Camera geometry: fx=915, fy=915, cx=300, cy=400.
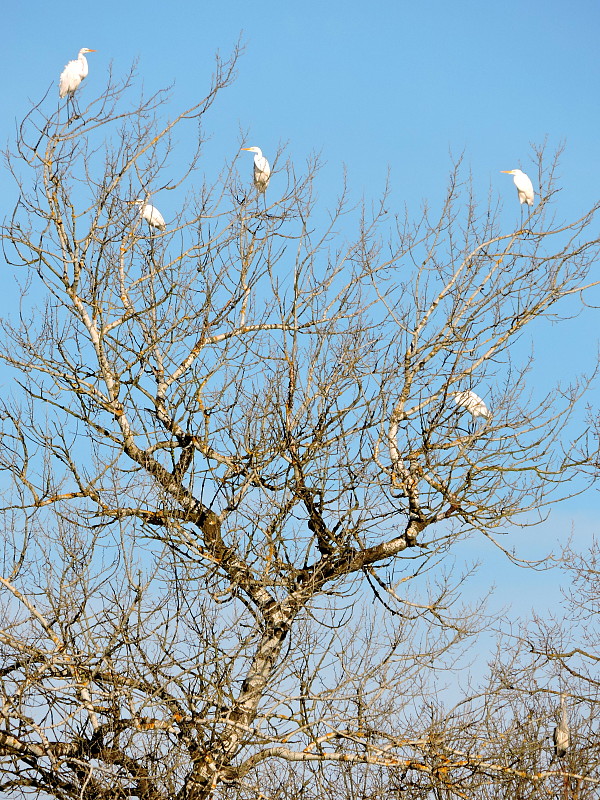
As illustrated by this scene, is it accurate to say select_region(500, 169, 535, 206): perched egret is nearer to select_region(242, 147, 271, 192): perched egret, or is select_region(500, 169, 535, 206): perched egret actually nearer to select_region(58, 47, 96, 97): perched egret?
select_region(242, 147, 271, 192): perched egret

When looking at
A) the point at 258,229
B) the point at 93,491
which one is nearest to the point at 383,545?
the point at 93,491

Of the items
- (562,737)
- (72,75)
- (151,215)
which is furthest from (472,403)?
(72,75)

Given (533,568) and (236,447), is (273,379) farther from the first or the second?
(533,568)

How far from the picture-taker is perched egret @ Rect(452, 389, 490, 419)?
28.4 feet

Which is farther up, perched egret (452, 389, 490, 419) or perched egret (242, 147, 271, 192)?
perched egret (242, 147, 271, 192)

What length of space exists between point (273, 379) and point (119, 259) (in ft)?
→ 6.61

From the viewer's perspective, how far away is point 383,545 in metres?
8.30

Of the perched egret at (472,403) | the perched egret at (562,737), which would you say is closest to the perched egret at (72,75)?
the perched egret at (472,403)

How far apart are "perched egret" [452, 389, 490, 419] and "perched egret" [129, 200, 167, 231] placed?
3.44 metres

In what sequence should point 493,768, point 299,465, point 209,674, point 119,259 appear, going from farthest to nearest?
point 119,259
point 299,465
point 493,768
point 209,674

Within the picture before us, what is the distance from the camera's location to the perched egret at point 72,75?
10.0 m

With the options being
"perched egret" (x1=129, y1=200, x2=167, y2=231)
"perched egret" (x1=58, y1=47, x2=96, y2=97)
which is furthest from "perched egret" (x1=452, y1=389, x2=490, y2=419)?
"perched egret" (x1=58, y1=47, x2=96, y2=97)

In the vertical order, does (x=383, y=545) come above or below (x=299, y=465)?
below

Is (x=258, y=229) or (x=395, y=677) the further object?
(x=258, y=229)
